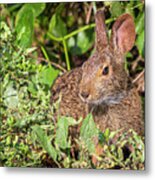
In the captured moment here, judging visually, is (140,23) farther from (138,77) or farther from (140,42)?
(138,77)

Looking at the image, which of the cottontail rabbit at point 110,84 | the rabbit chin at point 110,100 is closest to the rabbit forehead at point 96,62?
A: the cottontail rabbit at point 110,84

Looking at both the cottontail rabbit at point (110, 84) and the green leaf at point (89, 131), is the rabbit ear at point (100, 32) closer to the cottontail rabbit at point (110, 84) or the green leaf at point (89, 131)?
A: the cottontail rabbit at point (110, 84)

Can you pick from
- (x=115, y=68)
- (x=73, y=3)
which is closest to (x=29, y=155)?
(x=115, y=68)

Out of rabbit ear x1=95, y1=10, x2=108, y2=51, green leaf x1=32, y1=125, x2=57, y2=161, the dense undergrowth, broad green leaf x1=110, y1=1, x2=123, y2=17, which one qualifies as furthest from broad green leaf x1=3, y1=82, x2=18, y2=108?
broad green leaf x1=110, y1=1, x2=123, y2=17

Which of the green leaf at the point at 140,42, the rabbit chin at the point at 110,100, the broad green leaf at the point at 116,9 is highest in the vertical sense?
the broad green leaf at the point at 116,9

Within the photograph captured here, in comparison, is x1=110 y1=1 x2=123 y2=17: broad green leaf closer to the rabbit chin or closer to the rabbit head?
the rabbit head

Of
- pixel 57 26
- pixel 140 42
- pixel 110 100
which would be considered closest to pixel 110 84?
pixel 110 100
